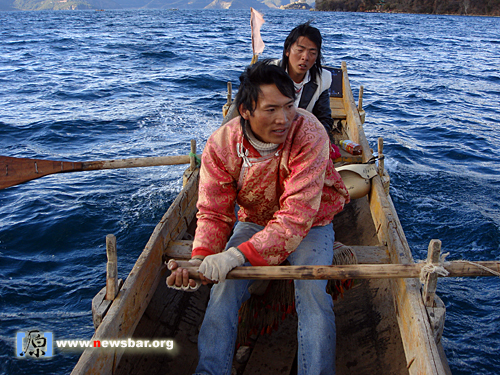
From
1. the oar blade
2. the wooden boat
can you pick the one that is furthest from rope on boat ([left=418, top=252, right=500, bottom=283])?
the oar blade

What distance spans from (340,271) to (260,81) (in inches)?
44.3

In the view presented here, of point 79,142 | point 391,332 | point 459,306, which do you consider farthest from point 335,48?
point 391,332

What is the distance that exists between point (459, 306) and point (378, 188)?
70.9 inches

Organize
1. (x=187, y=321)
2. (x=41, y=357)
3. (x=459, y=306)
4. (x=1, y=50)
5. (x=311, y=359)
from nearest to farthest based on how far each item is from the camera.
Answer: (x=311, y=359) → (x=187, y=321) → (x=41, y=357) → (x=459, y=306) → (x=1, y=50)

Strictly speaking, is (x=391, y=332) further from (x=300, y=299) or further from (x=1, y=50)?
(x=1, y=50)

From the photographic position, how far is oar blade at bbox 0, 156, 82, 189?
14.3 feet

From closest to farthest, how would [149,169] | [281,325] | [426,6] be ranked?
[281,325], [149,169], [426,6]

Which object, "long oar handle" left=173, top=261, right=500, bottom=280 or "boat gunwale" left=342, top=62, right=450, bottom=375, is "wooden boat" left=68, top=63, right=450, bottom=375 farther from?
"long oar handle" left=173, top=261, right=500, bottom=280

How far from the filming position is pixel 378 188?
3811mm

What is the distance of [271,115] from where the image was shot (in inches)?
85.6

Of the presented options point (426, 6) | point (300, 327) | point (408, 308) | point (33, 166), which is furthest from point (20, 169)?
point (426, 6)

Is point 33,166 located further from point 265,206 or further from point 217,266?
point 217,266

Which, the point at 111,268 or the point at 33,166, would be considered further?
the point at 33,166

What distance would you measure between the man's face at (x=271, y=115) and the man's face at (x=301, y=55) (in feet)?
4.62
